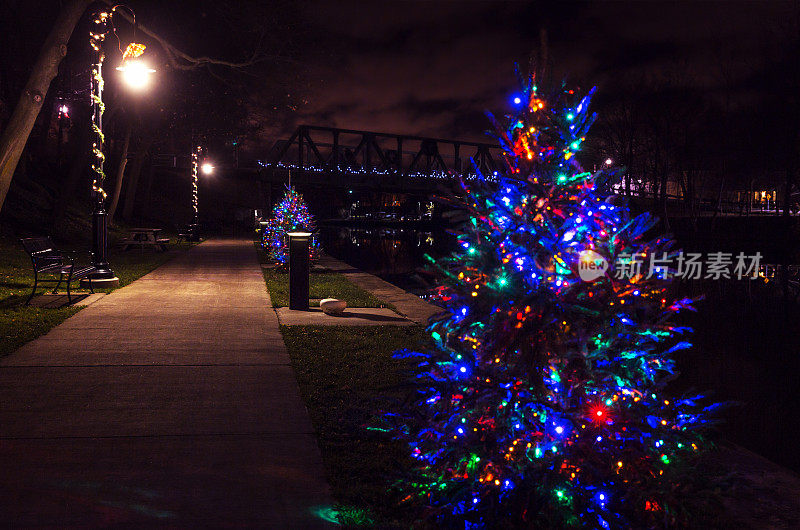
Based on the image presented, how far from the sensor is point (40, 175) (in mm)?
38312

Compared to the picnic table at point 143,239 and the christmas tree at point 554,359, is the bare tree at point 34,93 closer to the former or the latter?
the picnic table at point 143,239

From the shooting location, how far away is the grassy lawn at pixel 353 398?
3598mm

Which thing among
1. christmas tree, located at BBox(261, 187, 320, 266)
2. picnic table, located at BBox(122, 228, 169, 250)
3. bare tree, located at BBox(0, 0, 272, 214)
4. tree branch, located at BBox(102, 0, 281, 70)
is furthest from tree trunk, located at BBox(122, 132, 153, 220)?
bare tree, located at BBox(0, 0, 272, 214)

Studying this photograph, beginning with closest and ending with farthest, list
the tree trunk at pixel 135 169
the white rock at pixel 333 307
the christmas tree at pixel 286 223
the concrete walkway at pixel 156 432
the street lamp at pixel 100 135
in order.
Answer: the concrete walkway at pixel 156 432
the white rock at pixel 333 307
the street lamp at pixel 100 135
the christmas tree at pixel 286 223
the tree trunk at pixel 135 169

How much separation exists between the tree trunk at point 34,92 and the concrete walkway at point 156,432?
703cm

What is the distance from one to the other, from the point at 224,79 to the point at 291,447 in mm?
17677

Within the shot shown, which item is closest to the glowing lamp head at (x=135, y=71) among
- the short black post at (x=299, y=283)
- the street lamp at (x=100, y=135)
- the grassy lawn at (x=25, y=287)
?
the street lamp at (x=100, y=135)

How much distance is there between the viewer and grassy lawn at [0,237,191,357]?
8031 mm

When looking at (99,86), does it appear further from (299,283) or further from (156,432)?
(156,432)

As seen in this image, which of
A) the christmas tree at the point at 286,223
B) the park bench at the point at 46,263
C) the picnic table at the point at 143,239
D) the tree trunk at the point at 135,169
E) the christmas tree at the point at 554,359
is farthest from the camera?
the tree trunk at the point at 135,169

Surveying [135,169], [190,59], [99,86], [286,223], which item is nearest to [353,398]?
[99,86]

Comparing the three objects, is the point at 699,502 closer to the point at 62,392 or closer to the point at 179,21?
the point at 62,392

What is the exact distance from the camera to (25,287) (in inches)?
507

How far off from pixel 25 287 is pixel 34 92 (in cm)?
433
